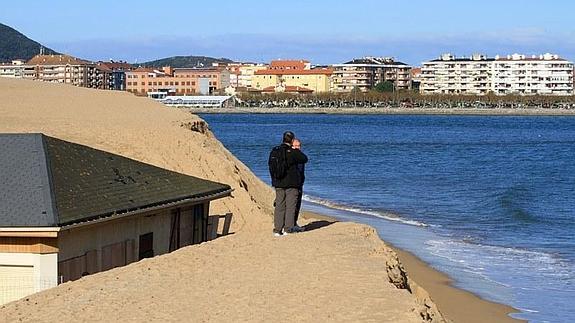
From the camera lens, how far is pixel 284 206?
1620 cm

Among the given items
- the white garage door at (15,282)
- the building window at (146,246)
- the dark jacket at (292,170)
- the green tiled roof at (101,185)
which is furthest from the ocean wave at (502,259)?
the white garage door at (15,282)

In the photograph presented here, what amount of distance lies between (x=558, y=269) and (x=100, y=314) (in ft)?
43.8

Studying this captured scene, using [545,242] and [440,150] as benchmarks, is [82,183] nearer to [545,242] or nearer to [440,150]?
[545,242]

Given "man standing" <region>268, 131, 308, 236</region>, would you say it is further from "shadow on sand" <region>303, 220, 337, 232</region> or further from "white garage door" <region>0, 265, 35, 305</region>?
"white garage door" <region>0, 265, 35, 305</region>

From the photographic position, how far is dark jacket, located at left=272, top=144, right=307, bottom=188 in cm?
1587

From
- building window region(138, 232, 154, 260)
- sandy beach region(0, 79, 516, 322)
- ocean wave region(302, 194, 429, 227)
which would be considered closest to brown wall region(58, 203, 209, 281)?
building window region(138, 232, 154, 260)

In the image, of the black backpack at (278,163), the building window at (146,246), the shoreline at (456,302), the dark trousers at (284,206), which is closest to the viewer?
the building window at (146,246)

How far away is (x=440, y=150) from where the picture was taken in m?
83.6

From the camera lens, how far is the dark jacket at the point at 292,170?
625 inches

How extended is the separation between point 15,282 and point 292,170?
184 inches

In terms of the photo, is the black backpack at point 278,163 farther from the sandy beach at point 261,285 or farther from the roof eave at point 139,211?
the roof eave at point 139,211

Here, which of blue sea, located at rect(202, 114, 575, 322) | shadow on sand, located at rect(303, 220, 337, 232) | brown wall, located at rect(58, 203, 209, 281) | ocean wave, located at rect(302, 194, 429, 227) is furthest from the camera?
ocean wave, located at rect(302, 194, 429, 227)

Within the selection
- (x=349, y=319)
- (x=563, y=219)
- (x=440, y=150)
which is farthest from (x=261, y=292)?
(x=440, y=150)

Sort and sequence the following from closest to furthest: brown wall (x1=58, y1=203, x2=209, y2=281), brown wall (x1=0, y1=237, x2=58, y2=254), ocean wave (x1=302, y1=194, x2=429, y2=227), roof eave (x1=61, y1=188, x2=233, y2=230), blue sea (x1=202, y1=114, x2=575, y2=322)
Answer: brown wall (x1=0, y1=237, x2=58, y2=254) < roof eave (x1=61, y1=188, x2=233, y2=230) < brown wall (x1=58, y1=203, x2=209, y2=281) < blue sea (x1=202, y1=114, x2=575, y2=322) < ocean wave (x1=302, y1=194, x2=429, y2=227)
